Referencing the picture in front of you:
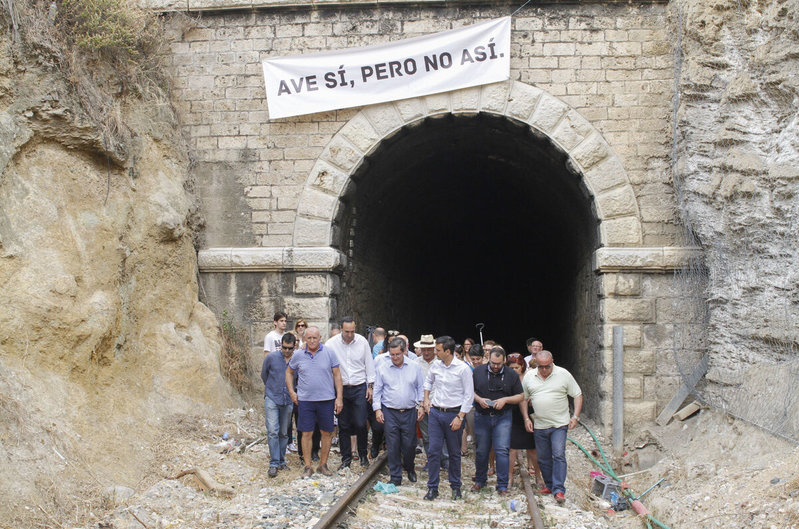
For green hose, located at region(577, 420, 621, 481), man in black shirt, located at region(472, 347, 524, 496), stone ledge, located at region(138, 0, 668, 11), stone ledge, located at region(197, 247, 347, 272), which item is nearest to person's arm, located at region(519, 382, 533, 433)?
man in black shirt, located at region(472, 347, 524, 496)

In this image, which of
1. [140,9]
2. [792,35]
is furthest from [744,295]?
[140,9]

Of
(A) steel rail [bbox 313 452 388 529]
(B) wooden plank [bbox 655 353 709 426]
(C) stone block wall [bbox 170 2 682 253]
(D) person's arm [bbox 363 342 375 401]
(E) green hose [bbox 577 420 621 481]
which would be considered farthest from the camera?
(C) stone block wall [bbox 170 2 682 253]

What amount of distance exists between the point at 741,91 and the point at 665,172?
147 centimetres

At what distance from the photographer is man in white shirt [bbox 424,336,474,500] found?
7.07 meters

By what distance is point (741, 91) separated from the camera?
8.48 m

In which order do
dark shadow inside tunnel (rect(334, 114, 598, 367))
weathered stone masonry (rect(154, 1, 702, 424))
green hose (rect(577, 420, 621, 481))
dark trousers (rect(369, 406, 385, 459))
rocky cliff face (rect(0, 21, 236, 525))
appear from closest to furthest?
Answer: rocky cliff face (rect(0, 21, 236, 525)), green hose (rect(577, 420, 621, 481)), dark trousers (rect(369, 406, 385, 459)), weathered stone masonry (rect(154, 1, 702, 424)), dark shadow inside tunnel (rect(334, 114, 598, 367))

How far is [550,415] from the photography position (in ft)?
23.5

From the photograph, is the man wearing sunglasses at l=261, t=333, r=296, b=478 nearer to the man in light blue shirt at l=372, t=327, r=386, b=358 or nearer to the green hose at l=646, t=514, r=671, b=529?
the man in light blue shirt at l=372, t=327, r=386, b=358

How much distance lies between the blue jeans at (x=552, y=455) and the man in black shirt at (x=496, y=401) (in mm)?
351

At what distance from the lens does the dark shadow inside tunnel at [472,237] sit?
35.4 ft

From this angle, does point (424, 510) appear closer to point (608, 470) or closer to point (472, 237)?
point (608, 470)

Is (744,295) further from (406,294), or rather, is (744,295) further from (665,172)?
(406,294)

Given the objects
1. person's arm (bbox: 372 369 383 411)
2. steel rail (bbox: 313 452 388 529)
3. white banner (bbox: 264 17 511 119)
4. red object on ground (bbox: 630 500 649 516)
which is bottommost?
red object on ground (bbox: 630 500 649 516)

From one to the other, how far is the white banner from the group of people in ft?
12.1
